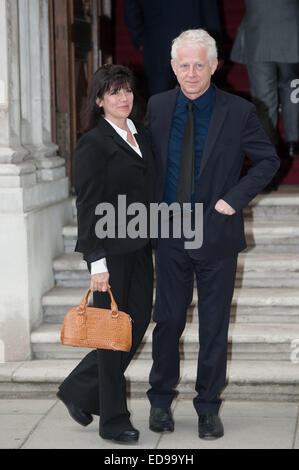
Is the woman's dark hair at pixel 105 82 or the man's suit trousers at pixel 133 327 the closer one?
the woman's dark hair at pixel 105 82

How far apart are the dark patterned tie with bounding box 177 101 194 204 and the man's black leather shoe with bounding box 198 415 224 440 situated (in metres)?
1.08

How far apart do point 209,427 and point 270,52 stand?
Answer: 3.42 m

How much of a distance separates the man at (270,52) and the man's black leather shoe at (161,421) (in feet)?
10.4

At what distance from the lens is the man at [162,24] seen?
707 centimetres

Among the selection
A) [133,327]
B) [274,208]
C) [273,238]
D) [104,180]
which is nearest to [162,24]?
[274,208]

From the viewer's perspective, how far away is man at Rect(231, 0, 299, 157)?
7.04 meters

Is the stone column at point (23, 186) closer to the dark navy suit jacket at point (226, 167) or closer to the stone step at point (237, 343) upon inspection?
the stone step at point (237, 343)

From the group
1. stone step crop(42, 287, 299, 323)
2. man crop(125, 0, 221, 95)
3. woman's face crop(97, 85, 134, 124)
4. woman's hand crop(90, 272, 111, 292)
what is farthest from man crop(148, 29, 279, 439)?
man crop(125, 0, 221, 95)

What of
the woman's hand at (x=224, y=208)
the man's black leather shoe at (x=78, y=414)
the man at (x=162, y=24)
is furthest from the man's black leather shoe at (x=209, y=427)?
the man at (x=162, y=24)

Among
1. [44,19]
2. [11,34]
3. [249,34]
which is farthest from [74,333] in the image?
[249,34]

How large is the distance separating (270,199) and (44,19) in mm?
2067

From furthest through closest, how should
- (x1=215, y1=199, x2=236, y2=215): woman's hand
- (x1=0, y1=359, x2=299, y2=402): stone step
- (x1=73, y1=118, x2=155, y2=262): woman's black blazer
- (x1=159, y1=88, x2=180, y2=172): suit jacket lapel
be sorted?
1. (x1=0, y1=359, x2=299, y2=402): stone step
2. (x1=159, y1=88, x2=180, y2=172): suit jacket lapel
3. (x1=215, y1=199, x2=236, y2=215): woman's hand
4. (x1=73, y1=118, x2=155, y2=262): woman's black blazer

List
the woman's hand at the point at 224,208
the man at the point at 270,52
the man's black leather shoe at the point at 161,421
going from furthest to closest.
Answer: the man at the point at 270,52 → the man's black leather shoe at the point at 161,421 → the woman's hand at the point at 224,208

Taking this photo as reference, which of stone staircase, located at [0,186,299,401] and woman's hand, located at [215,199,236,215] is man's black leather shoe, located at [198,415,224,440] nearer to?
stone staircase, located at [0,186,299,401]
